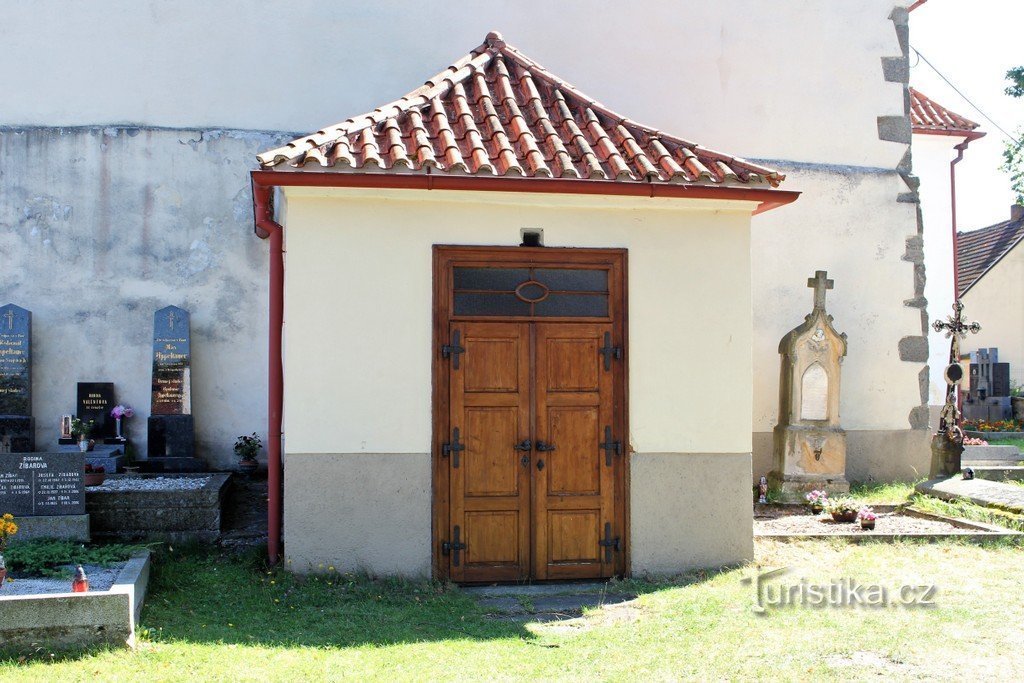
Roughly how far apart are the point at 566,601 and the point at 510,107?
423cm

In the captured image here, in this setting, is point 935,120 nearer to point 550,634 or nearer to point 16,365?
point 550,634

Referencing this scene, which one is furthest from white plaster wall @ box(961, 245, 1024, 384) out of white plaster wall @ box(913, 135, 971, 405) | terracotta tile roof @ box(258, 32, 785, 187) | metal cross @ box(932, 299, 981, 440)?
terracotta tile roof @ box(258, 32, 785, 187)

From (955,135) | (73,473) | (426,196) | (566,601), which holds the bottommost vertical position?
(566,601)

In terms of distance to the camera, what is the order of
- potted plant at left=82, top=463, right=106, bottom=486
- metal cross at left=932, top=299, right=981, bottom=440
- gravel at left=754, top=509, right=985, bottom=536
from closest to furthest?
potted plant at left=82, top=463, right=106, bottom=486, gravel at left=754, top=509, right=985, bottom=536, metal cross at left=932, top=299, right=981, bottom=440

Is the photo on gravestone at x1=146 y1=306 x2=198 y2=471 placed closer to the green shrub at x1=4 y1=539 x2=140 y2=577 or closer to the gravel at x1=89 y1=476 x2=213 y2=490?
the gravel at x1=89 y1=476 x2=213 y2=490

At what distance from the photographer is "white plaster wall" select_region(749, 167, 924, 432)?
39.8 ft

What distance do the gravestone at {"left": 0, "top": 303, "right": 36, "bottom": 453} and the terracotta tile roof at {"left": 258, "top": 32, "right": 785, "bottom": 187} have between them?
18.0ft

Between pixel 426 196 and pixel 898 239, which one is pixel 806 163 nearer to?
pixel 898 239

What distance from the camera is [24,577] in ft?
21.7

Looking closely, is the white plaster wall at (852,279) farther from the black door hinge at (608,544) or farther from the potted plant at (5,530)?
the potted plant at (5,530)


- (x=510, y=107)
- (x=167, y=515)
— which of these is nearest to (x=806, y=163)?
(x=510, y=107)

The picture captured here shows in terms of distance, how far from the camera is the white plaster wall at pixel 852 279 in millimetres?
12141

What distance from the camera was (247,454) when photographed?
11.1 m

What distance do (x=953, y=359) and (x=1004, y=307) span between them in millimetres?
14787
